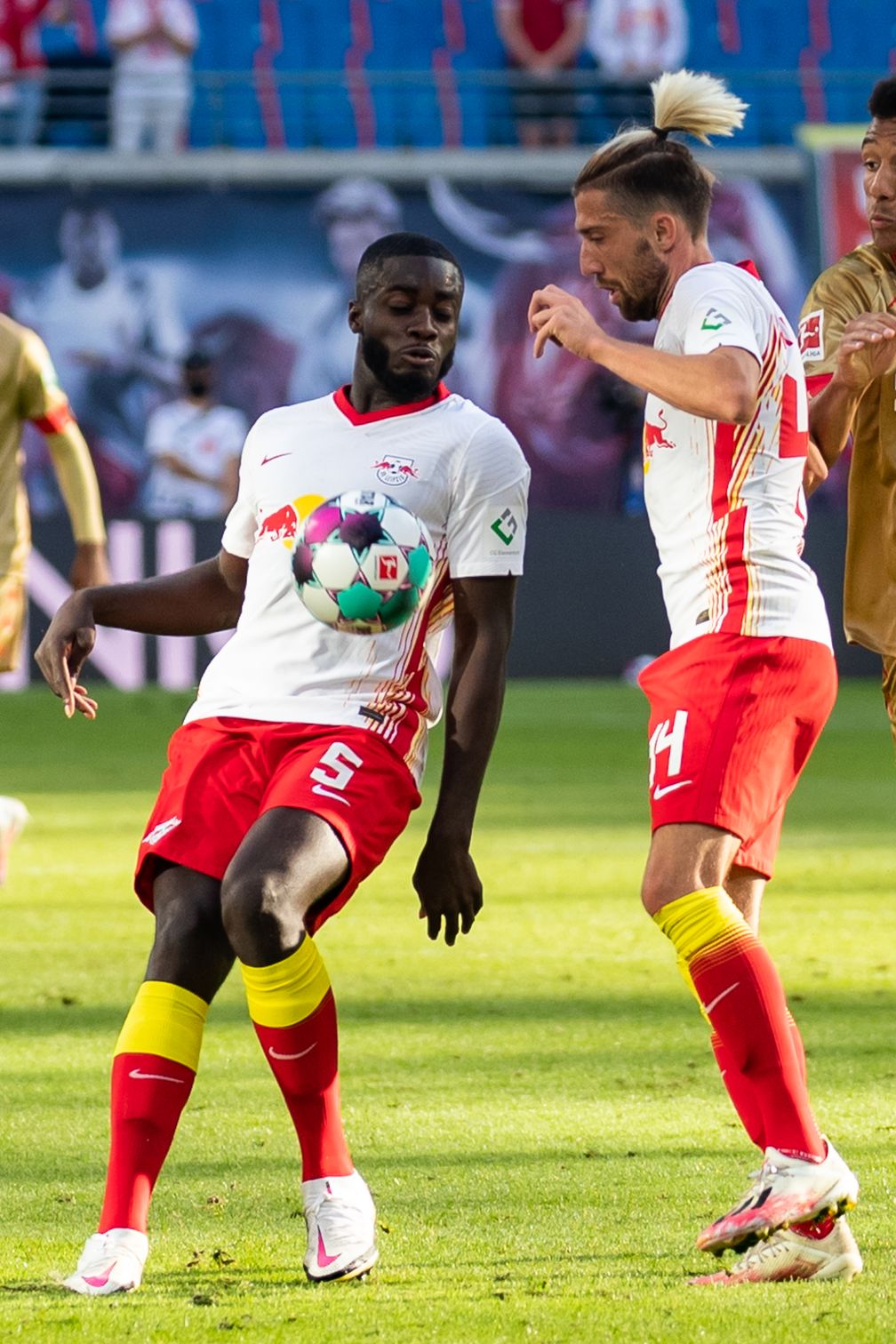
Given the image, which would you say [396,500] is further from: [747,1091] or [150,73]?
[150,73]

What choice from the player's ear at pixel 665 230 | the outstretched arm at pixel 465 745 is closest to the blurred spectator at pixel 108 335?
the outstretched arm at pixel 465 745

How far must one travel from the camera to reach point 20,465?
25.0 ft

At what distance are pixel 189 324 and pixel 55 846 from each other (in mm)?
12865

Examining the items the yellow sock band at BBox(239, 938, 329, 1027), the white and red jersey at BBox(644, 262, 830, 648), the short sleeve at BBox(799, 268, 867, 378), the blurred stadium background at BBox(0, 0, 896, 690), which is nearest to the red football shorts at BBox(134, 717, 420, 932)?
A: the yellow sock band at BBox(239, 938, 329, 1027)

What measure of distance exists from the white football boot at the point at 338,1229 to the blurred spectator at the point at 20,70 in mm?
19942

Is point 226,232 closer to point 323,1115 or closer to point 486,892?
point 486,892

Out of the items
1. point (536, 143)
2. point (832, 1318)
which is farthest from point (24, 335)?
point (536, 143)

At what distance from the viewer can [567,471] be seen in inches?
865

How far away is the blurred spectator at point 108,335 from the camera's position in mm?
21391

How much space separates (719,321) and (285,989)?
1408 mm

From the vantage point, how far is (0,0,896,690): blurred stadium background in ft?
70.7

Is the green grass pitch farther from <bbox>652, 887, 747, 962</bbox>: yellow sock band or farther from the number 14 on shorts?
the number 14 on shorts

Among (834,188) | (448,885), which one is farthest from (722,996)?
(834,188)

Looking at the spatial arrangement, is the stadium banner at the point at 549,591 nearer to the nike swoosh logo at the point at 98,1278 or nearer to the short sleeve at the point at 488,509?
the short sleeve at the point at 488,509
